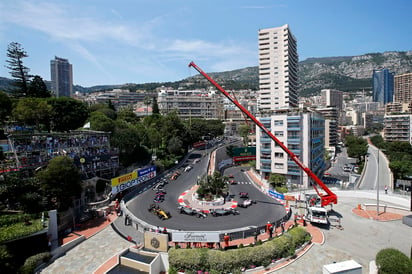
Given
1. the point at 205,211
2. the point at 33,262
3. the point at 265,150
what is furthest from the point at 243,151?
the point at 33,262

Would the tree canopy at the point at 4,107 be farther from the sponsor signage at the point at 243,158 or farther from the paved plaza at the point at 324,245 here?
the sponsor signage at the point at 243,158

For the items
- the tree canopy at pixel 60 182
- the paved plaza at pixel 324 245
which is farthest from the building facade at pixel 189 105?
the paved plaza at pixel 324 245

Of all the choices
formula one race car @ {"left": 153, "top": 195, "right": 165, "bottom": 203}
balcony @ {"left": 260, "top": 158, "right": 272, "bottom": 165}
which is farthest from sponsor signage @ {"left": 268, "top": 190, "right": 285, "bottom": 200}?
formula one race car @ {"left": 153, "top": 195, "right": 165, "bottom": 203}

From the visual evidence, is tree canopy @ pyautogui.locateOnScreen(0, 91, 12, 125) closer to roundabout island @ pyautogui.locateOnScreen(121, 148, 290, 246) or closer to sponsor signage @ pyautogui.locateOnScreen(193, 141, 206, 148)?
roundabout island @ pyautogui.locateOnScreen(121, 148, 290, 246)

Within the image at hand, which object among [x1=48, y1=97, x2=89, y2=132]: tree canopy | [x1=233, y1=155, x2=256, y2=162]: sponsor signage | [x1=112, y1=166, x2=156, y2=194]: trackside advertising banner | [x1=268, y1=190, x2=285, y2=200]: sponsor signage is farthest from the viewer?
[x1=233, y1=155, x2=256, y2=162]: sponsor signage

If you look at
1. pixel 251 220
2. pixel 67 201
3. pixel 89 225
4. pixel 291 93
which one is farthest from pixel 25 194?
pixel 291 93

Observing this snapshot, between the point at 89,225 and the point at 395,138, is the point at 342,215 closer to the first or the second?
the point at 89,225
